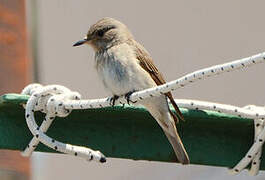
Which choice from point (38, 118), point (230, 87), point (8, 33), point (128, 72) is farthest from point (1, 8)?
point (38, 118)

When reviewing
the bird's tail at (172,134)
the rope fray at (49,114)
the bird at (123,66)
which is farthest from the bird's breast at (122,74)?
the rope fray at (49,114)

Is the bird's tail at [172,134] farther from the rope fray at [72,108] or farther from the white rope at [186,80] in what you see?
the white rope at [186,80]

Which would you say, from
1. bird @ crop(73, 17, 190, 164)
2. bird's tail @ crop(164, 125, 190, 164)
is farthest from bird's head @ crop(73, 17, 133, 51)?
bird's tail @ crop(164, 125, 190, 164)

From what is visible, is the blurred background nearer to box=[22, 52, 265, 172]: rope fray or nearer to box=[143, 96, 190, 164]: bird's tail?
box=[143, 96, 190, 164]: bird's tail

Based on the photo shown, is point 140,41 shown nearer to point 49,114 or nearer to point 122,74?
point 122,74

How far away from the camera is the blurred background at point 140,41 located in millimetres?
7176

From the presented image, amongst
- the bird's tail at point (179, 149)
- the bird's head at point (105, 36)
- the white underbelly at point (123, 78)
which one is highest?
the bird's head at point (105, 36)

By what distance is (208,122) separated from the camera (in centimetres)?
391

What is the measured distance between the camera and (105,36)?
5.73m

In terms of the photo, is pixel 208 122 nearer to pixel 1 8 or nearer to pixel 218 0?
pixel 218 0

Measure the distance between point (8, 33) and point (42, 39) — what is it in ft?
1.10

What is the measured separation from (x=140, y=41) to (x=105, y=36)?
1.76 metres

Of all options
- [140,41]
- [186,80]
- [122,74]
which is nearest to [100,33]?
[122,74]

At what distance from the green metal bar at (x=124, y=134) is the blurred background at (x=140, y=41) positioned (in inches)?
119
